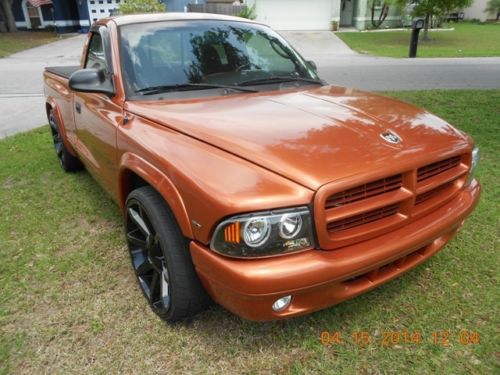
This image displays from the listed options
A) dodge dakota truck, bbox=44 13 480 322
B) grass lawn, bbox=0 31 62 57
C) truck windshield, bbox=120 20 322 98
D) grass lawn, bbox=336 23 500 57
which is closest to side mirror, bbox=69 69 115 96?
dodge dakota truck, bbox=44 13 480 322

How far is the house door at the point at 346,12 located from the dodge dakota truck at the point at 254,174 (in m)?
28.0

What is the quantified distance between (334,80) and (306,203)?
353 inches

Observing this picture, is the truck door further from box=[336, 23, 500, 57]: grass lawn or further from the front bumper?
box=[336, 23, 500, 57]: grass lawn

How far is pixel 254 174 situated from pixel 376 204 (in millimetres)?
605

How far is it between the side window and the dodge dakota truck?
0.12 meters

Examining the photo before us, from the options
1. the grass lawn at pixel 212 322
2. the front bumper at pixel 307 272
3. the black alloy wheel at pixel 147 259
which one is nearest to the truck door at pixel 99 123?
the black alloy wheel at pixel 147 259

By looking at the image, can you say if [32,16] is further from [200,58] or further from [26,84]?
[200,58]

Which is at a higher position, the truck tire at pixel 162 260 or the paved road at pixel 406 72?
the truck tire at pixel 162 260

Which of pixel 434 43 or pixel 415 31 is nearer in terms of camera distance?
pixel 415 31

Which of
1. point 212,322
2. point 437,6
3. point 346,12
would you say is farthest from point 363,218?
point 346,12

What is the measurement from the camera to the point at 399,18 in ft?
87.0

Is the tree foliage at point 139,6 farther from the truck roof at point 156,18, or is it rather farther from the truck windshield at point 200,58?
the truck windshield at point 200,58

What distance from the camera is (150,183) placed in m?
2.29

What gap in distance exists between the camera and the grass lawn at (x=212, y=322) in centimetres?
223
